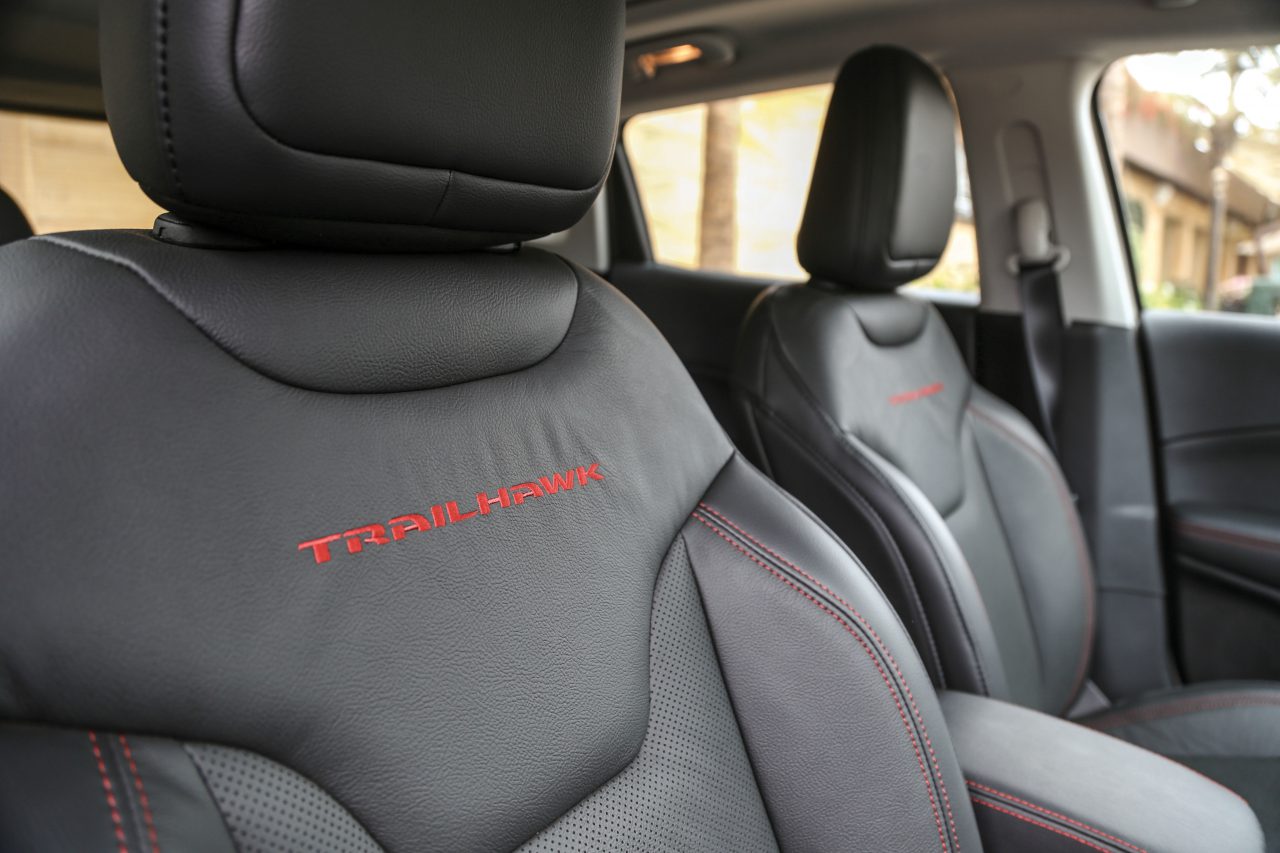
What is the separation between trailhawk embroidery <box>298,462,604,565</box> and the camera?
728 millimetres

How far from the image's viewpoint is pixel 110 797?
583 mm

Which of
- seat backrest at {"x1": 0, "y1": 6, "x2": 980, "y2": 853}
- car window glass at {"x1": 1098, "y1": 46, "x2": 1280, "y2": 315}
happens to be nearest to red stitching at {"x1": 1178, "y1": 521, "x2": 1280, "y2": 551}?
car window glass at {"x1": 1098, "y1": 46, "x2": 1280, "y2": 315}

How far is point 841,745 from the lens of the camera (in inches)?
39.0

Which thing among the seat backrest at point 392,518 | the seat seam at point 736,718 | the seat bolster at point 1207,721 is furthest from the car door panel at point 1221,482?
the seat seam at point 736,718

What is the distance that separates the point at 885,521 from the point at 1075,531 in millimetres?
643

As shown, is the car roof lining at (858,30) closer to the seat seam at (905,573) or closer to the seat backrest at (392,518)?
the seat seam at (905,573)

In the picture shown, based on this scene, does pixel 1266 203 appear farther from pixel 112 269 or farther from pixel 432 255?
pixel 112 269

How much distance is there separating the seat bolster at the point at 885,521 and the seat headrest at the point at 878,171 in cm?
22

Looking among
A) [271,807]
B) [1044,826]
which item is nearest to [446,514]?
[271,807]

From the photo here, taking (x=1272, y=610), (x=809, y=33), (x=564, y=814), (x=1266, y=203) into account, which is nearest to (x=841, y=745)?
(x=564, y=814)

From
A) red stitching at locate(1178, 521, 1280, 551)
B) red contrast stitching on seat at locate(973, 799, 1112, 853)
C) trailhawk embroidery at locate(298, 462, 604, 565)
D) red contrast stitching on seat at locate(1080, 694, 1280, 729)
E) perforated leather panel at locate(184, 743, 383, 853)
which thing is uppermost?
trailhawk embroidery at locate(298, 462, 604, 565)

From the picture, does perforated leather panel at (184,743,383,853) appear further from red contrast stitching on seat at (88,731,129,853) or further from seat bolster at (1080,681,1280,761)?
seat bolster at (1080,681,1280,761)

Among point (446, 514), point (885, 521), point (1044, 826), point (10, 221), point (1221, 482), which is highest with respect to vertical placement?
point (10, 221)

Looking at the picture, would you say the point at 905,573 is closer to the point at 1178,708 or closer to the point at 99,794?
the point at 1178,708
